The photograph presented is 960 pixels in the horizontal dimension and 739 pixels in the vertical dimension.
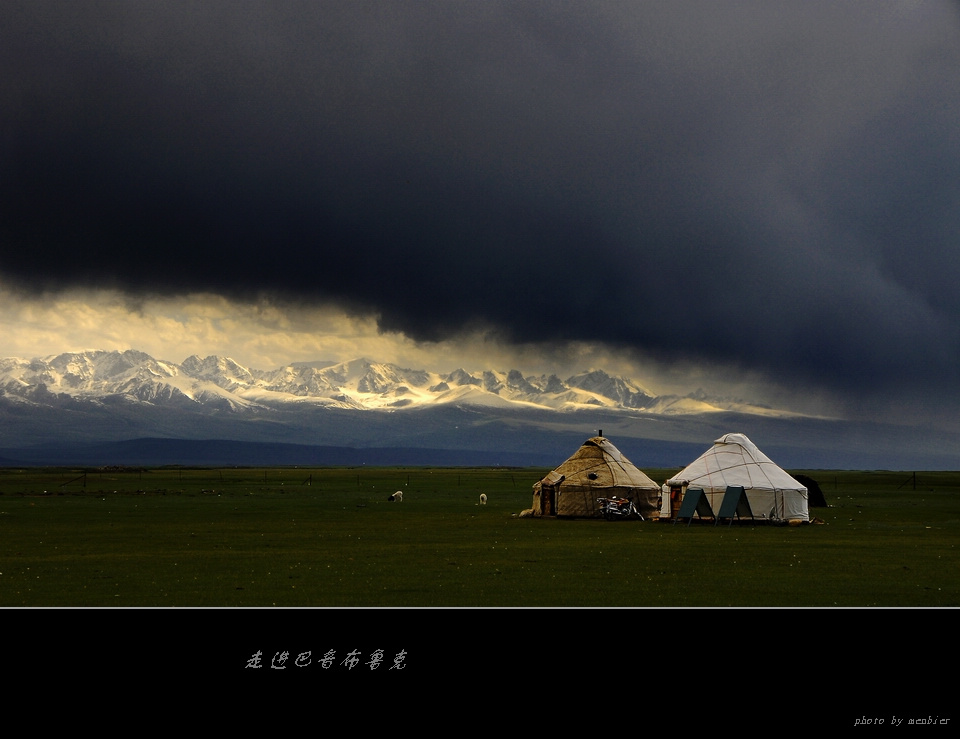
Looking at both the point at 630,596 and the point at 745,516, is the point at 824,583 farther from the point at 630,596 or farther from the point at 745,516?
the point at 745,516

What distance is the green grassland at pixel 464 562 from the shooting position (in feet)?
64.7

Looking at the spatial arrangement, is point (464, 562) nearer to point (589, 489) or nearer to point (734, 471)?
point (589, 489)

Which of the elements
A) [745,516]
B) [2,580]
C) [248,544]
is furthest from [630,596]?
[745,516]

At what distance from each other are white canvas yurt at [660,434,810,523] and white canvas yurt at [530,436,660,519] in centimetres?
147

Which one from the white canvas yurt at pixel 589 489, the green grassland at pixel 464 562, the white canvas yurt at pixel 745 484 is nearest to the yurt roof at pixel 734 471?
the white canvas yurt at pixel 745 484

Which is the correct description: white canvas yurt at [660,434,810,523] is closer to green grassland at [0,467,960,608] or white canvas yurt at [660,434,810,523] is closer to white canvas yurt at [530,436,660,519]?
white canvas yurt at [530,436,660,519]

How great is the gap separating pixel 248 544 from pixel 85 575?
1029cm

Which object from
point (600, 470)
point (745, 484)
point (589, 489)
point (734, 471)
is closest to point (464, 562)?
point (589, 489)

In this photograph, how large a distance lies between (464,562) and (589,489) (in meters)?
26.9

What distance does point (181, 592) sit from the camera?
20.3 m

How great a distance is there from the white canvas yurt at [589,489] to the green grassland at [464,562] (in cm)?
237

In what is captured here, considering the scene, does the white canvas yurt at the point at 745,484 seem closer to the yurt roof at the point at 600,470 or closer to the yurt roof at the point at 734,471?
the yurt roof at the point at 734,471

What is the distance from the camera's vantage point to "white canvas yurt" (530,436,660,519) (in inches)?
2084

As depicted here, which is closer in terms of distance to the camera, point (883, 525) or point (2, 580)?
point (2, 580)
